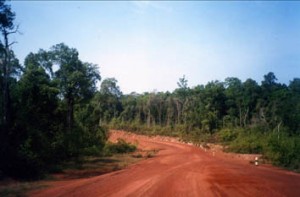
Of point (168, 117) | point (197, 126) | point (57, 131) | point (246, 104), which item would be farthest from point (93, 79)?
point (168, 117)

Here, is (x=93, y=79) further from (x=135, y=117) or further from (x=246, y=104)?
(x=135, y=117)

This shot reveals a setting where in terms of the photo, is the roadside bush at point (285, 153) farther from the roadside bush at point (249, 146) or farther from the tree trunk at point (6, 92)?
the tree trunk at point (6, 92)

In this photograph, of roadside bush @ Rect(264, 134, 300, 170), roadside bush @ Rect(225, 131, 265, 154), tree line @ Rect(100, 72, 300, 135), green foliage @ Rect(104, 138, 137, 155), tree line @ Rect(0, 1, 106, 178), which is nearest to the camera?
tree line @ Rect(0, 1, 106, 178)

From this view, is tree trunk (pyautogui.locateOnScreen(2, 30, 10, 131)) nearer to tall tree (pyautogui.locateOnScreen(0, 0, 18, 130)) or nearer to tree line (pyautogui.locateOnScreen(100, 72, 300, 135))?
tall tree (pyautogui.locateOnScreen(0, 0, 18, 130))

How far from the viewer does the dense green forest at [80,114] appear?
741 inches

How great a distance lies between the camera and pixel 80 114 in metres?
34.8

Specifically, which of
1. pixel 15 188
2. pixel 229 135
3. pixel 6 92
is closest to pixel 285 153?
pixel 6 92

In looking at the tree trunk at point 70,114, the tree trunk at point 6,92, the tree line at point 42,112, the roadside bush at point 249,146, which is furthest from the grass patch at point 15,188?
the roadside bush at point 249,146

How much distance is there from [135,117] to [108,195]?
74.2m

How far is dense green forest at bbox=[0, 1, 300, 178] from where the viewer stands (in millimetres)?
18812

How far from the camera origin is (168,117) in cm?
7856

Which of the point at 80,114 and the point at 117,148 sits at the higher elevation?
the point at 80,114

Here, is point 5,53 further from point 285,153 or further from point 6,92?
point 285,153

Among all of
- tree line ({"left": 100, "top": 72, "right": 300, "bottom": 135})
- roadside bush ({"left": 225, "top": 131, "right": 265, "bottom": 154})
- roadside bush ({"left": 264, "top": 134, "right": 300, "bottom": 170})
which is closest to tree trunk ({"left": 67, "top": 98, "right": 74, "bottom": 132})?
roadside bush ({"left": 264, "top": 134, "right": 300, "bottom": 170})
